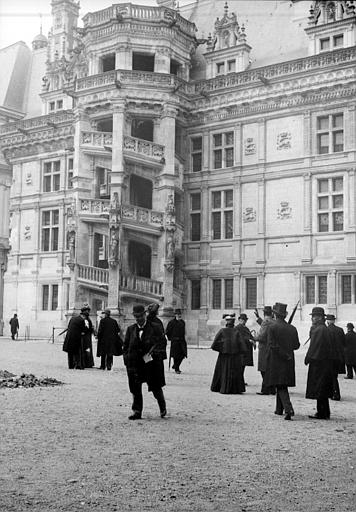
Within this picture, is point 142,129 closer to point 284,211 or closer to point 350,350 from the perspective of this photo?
point 284,211

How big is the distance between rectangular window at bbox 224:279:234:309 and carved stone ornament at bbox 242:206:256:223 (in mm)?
3113

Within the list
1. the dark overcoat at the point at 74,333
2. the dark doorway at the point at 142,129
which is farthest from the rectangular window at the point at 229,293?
the dark overcoat at the point at 74,333

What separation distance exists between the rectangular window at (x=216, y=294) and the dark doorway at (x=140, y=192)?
18.0ft

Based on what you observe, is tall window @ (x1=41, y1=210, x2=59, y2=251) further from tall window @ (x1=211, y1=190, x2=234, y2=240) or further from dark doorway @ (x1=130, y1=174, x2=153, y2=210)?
tall window @ (x1=211, y1=190, x2=234, y2=240)

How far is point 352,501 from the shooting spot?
6.08 meters

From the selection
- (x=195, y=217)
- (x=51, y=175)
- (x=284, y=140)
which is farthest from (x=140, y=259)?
(x=284, y=140)

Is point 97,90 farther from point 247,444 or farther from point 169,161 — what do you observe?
point 247,444

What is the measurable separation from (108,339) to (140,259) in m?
17.4

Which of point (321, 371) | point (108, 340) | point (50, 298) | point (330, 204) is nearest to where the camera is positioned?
point (321, 371)

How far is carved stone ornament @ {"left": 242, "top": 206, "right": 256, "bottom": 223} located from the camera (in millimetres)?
34116

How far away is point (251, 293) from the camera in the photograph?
3403 cm

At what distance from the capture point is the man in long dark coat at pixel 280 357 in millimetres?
11094

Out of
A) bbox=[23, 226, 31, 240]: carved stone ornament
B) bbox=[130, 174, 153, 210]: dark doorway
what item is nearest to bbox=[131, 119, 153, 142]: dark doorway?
bbox=[130, 174, 153, 210]: dark doorway

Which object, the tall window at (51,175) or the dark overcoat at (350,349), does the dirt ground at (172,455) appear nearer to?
the dark overcoat at (350,349)
